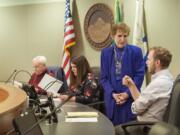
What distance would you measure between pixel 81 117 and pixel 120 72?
37.3 inches

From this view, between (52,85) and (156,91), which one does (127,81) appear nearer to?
(156,91)

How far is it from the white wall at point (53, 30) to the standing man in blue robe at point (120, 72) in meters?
1.01

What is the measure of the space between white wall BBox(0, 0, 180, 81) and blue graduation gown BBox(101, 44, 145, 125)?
0.99m

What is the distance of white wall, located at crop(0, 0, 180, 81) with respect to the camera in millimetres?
4422

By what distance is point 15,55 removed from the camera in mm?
6652

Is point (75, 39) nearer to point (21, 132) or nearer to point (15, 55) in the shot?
point (15, 55)

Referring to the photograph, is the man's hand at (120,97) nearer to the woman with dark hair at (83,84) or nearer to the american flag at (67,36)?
the woman with dark hair at (83,84)

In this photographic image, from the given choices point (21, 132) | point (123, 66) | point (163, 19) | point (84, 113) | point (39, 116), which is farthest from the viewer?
point (163, 19)

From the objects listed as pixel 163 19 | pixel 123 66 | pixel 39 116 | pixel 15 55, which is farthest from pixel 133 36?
pixel 15 55

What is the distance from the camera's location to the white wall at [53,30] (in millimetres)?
4422

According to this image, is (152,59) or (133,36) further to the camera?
(133,36)

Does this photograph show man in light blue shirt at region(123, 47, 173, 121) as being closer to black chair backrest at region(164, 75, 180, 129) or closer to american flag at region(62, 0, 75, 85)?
black chair backrest at region(164, 75, 180, 129)

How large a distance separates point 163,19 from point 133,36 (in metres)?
0.47

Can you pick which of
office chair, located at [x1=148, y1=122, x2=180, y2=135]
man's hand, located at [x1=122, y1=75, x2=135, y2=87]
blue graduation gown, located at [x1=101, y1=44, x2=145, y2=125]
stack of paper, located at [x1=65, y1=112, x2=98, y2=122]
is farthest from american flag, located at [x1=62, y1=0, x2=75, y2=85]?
office chair, located at [x1=148, y1=122, x2=180, y2=135]
